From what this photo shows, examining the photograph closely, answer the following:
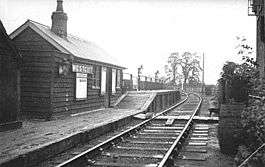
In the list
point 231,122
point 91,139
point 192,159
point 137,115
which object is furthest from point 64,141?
point 137,115

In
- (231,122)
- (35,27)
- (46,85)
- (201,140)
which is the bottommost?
(201,140)

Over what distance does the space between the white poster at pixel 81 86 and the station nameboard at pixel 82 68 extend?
0.21 metres

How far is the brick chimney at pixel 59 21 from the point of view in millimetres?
18594

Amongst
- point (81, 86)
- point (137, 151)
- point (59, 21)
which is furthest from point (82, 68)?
point (137, 151)

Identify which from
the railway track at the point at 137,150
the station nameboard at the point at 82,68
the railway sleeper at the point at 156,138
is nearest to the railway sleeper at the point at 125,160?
the railway track at the point at 137,150

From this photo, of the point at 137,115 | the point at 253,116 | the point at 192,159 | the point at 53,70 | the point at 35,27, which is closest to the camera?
the point at 253,116

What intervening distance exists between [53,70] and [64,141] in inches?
224

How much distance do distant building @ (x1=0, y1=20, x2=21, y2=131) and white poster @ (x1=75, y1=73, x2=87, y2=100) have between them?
16.0ft

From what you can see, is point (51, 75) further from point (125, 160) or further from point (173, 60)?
point (173, 60)

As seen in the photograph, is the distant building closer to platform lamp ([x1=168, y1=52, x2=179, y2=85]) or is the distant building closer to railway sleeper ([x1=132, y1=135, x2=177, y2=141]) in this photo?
railway sleeper ([x1=132, y1=135, x2=177, y2=141])

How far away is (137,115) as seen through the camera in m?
16.7

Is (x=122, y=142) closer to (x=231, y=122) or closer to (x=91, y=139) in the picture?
(x=91, y=139)

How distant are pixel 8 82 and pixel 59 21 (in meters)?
8.39

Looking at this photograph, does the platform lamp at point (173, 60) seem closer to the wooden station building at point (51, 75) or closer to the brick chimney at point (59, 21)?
the brick chimney at point (59, 21)
